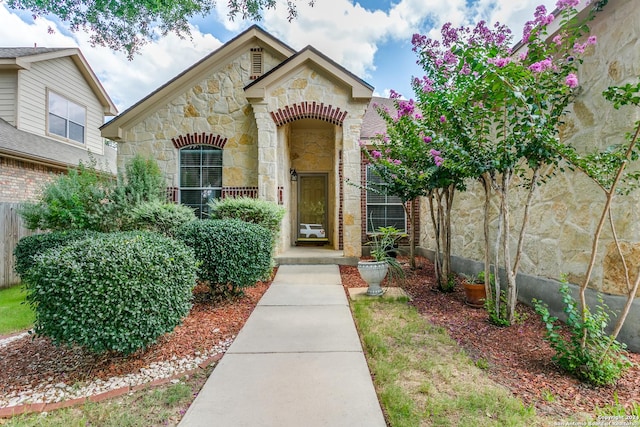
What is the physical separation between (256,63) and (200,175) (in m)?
3.57

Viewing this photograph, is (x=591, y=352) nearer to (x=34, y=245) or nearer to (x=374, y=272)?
(x=374, y=272)

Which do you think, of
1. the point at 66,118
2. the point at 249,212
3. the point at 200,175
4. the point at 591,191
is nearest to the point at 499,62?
the point at 591,191

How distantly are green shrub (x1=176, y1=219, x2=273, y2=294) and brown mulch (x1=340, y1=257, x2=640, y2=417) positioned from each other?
2.60 metres

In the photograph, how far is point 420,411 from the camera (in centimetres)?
223

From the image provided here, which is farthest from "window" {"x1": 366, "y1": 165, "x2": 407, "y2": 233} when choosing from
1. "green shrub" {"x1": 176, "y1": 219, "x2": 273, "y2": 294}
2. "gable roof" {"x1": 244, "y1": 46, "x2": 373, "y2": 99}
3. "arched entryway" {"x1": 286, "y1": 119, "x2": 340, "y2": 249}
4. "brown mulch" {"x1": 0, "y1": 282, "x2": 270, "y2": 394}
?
"brown mulch" {"x1": 0, "y1": 282, "x2": 270, "y2": 394}

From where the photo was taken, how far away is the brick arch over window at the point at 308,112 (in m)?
7.70

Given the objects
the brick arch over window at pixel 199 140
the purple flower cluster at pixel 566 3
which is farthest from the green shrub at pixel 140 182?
the purple flower cluster at pixel 566 3

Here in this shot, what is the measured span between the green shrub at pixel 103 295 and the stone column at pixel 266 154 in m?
4.72

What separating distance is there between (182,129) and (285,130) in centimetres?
290

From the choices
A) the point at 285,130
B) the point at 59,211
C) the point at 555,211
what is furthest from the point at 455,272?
the point at 59,211

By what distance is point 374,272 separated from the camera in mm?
5047

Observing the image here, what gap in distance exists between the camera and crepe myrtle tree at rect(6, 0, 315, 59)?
675 cm

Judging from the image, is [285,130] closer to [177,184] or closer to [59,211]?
[177,184]

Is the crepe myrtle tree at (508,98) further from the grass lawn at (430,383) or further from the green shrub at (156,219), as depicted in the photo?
the green shrub at (156,219)
